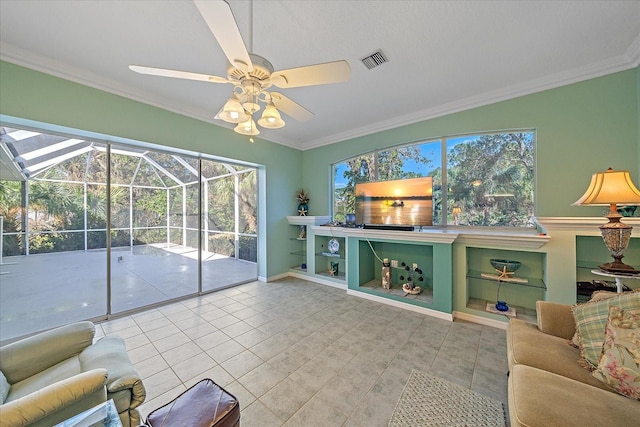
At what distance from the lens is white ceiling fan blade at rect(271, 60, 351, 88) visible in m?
1.39

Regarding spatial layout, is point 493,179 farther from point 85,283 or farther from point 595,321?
point 85,283

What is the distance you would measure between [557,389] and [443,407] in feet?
2.44

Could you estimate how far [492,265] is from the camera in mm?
2941

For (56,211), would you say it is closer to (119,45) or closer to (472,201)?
(119,45)

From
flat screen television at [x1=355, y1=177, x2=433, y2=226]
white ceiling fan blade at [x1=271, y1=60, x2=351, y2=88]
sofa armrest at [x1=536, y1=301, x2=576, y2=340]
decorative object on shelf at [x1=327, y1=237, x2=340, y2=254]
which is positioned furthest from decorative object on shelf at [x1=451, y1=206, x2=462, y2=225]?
white ceiling fan blade at [x1=271, y1=60, x2=351, y2=88]

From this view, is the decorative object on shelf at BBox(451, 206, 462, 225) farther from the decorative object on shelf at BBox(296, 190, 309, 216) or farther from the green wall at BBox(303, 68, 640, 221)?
the decorative object on shelf at BBox(296, 190, 309, 216)

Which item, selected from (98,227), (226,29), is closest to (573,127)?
(226,29)

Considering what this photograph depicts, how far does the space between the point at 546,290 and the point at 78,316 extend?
5608mm

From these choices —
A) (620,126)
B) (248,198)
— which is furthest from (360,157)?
(620,126)

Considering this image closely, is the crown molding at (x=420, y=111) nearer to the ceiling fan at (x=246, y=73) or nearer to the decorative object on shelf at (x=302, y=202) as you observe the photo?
the ceiling fan at (x=246, y=73)

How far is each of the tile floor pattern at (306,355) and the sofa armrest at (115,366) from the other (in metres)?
0.49

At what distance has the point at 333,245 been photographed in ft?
15.0

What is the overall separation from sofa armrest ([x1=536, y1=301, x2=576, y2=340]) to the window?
1.55 m

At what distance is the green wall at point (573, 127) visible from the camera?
2.33m
